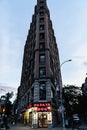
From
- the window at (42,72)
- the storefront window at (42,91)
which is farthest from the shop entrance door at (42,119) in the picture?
the window at (42,72)

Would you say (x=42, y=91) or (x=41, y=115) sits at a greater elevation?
(x=42, y=91)

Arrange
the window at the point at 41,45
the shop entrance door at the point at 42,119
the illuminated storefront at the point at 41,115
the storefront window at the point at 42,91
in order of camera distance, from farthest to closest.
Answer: the window at the point at 41,45 < the storefront window at the point at 42,91 < the shop entrance door at the point at 42,119 < the illuminated storefront at the point at 41,115

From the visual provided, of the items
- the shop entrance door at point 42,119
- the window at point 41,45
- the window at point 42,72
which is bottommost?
the shop entrance door at point 42,119

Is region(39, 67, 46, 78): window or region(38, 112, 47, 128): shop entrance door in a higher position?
region(39, 67, 46, 78): window

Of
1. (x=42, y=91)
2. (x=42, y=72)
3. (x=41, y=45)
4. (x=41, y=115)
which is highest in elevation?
(x=41, y=45)

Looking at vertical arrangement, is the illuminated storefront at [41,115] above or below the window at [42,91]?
below

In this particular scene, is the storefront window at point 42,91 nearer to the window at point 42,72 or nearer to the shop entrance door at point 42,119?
the window at point 42,72

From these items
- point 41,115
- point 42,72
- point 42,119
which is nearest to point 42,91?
point 42,72

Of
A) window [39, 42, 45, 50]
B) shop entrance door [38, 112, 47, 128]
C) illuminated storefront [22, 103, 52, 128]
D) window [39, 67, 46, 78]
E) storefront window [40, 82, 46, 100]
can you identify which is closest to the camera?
illuminated storefront [22, 103, 52, 128]

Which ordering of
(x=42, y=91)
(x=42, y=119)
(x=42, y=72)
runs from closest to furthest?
1. (x=42, y=119)
2. (x=42, y=91)
3. (x=42, y=72)

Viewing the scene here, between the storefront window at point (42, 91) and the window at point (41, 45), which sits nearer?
the storefront window at point (42, 91)

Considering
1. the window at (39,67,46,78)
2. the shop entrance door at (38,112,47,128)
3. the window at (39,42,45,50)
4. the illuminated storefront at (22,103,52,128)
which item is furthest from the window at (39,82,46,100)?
the window at (39,42,45,50)

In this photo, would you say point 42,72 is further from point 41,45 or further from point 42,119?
point 42,119

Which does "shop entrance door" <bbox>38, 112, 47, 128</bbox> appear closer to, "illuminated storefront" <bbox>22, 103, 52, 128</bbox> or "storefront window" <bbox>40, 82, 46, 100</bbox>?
"illuminated storefront" <bbox>22, 103, 52, 128</bbox>
